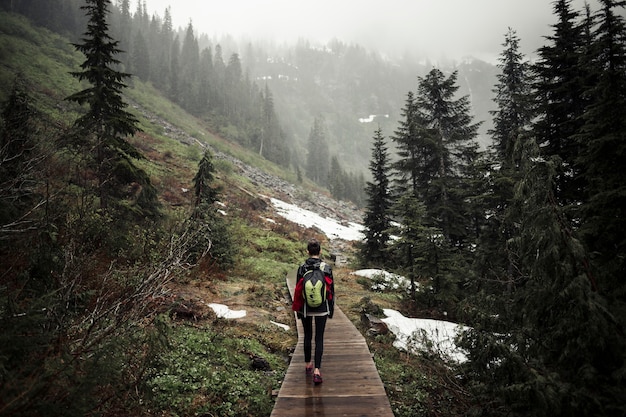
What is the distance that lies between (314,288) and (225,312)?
463 centimetres

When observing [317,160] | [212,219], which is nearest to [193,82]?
[317,160]

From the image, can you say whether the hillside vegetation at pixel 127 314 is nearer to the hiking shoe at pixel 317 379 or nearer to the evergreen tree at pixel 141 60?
the hiking shoe at pixel 317 379

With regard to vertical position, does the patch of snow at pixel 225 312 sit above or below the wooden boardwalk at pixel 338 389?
below

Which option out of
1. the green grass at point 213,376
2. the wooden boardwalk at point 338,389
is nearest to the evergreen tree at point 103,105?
the green grass at point 213,376

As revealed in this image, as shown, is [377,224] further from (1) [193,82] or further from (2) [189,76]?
(2) [189,76]

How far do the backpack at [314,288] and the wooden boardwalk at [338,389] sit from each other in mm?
1392

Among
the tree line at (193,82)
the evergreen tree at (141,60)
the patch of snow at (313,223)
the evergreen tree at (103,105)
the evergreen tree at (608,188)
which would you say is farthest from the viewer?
the evergreen tree at (141,60)

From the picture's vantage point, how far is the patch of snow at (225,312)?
8213mm

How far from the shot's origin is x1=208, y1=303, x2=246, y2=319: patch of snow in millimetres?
8213

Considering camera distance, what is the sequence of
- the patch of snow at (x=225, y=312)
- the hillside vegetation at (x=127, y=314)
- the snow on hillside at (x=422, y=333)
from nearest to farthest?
the hillside vegetation at (x=127, y=314) < the snow on hillside at (x=422, y=333) < the patch of snow at (x=225, y=312)

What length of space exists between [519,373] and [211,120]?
7488 centimetres

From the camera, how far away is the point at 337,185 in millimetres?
67250

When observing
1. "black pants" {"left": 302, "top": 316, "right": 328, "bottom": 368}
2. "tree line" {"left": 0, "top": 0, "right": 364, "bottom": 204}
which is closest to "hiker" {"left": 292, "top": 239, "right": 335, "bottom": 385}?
"black pants" {"left": 302, "top": 316, "right": 328, "bottom": 368}

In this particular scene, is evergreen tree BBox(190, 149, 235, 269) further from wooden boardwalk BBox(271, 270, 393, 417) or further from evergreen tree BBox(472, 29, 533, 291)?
evergreen tree BBox(472, 29, 533, 291)
